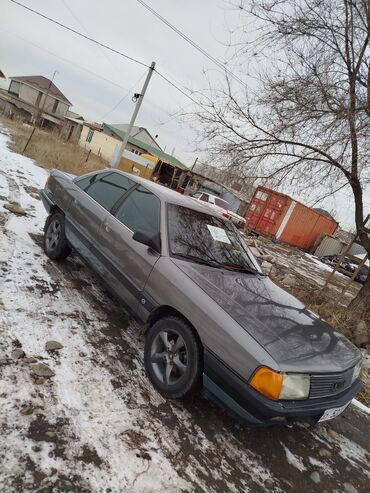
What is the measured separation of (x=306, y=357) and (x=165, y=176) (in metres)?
25.7

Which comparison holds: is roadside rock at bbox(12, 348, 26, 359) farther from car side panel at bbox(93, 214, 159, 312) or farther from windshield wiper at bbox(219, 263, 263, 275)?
windshield wiper at bbox(219, 263, 263, 275)

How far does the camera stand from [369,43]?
6684 mm

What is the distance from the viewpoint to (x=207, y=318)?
259cm

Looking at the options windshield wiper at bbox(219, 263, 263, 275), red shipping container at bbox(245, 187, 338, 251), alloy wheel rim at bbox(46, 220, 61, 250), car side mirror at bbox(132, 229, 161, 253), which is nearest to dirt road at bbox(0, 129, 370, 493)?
alloy wheel rim at bbox(46, 220, 61, 250)

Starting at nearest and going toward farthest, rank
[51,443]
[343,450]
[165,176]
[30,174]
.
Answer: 1. [51,443]
2. [343,450]
3. [30,174]
4. [165,176]

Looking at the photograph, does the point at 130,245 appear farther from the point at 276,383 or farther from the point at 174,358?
the point at 276,383

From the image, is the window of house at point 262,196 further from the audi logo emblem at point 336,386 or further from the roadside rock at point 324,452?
the audi logo emblem at point 336,386

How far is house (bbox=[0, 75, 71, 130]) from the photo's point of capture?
5194 centimetres

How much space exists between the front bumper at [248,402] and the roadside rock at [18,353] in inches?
54.9

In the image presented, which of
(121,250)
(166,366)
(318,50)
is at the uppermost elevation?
(318,50)

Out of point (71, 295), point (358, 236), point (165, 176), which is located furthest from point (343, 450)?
point (165, 176)

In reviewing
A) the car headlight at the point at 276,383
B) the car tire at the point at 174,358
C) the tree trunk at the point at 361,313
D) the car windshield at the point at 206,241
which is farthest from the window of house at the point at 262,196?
the car headlight at the point at 276,383

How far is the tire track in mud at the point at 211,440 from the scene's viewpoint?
238 cm

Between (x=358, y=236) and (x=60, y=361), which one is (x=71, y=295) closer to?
(x=60, y=361)
